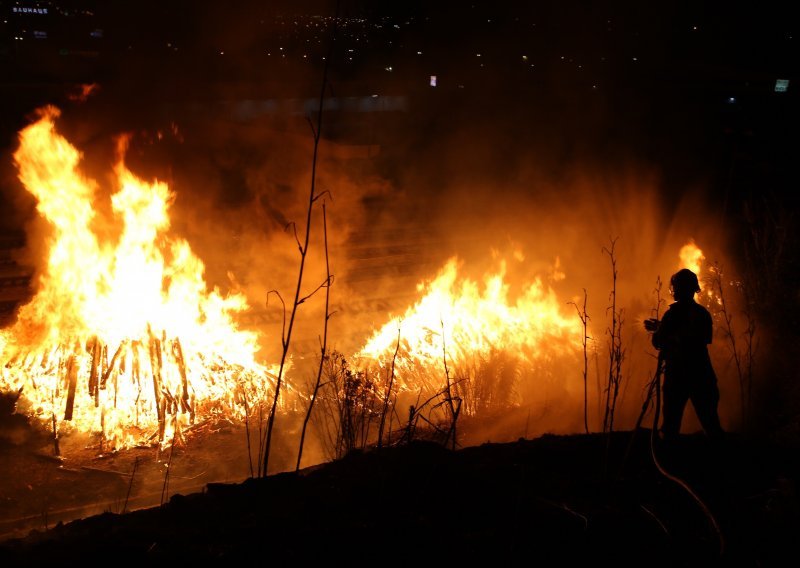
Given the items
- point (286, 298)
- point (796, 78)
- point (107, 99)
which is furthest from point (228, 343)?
point (796, 78)

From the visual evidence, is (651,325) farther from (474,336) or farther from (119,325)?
(119,325)

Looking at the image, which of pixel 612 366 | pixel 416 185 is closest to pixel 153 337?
pixel 612 366

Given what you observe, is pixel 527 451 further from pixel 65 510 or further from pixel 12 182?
pixel 12 182

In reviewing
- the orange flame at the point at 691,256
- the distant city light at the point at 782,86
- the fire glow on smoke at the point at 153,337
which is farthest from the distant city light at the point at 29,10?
the distant city light at the point at 782,86

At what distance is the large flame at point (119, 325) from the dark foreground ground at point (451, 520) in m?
2.89

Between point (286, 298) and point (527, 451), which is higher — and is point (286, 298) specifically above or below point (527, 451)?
above

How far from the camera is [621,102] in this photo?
19719mm

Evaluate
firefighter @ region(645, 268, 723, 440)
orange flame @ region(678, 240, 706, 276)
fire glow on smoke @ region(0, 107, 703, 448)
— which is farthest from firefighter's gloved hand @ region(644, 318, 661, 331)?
orange flame @ region(678, 240, 706, 276)

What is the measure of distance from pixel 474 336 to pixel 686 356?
4.06m

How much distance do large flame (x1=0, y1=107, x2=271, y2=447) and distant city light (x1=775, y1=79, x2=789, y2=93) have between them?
20736 millimetres

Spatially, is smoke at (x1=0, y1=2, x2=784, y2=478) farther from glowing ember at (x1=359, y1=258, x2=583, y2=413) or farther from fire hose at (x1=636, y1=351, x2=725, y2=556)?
fire hose at (x1=636, y1=351, x2=725, y2=556)

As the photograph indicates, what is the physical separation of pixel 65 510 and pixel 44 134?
5.57 m

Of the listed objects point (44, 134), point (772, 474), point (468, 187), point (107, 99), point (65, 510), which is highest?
point (107, 99)

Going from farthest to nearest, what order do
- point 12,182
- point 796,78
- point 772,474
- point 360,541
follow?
1. point 796,78
2. point 12,182
3. point 772,474
4. point 360,541
